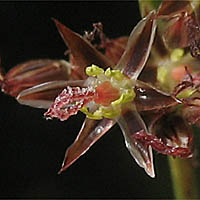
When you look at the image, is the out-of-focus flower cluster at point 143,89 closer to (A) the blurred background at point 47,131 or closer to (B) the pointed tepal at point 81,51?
(B) the pointed tepal at point 81,51

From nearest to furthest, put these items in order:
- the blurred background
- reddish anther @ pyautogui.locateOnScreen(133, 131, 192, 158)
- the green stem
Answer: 1. reddish anther @ pyautogui.locateOnScreen(133, 131, 192, 158)
2. the green stem
3. the blurred background

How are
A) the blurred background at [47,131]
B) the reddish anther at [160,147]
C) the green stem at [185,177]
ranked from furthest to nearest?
the blurred background at [47,131], the green stem at [185,177], the reddish anther at [160,147]

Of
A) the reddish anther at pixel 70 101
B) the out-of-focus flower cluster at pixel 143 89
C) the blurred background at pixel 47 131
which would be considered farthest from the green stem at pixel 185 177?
the blurred background at pixel 47 131

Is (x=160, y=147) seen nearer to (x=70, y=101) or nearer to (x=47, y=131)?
(x=70, y=101)

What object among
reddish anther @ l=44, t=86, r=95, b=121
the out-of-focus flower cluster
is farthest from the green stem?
reddish anther @ l=44, t=86, r=95, b=121

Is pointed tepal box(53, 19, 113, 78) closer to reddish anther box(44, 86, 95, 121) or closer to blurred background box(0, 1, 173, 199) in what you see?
reddish anther box(44, 86, 95, 121)

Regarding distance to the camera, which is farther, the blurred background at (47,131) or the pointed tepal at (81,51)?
the blurred background at (47,131)

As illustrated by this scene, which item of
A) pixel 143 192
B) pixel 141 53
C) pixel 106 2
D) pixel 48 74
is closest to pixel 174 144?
pixel 141 53
